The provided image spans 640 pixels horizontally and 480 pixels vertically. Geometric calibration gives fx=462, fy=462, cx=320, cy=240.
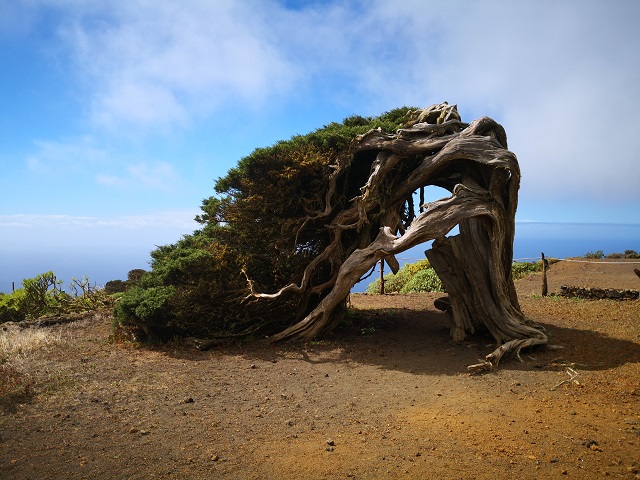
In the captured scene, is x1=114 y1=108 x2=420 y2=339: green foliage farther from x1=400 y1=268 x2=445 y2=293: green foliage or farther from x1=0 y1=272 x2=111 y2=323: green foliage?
x1=400 y1=268 x2=445 y2=293: green foliage

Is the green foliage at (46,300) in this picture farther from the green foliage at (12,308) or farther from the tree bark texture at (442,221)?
the tree bark texture at (442,221)

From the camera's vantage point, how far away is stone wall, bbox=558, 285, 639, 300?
551 inches

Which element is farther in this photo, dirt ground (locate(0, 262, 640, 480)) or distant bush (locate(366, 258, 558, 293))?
distant bush (locate(366, 258, 558, 293))

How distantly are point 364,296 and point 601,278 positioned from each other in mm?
11029

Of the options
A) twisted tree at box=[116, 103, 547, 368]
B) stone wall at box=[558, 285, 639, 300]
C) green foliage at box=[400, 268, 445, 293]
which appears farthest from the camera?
green foliage at box=[400, 268, 445, 293]

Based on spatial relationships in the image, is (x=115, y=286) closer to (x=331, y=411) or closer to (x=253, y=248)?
(x=253, y=248)

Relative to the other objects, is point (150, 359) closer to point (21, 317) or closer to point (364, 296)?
point (21, 317)

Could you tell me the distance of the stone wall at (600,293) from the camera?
14.0 meters

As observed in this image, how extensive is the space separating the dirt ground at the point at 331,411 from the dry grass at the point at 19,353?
20 cm

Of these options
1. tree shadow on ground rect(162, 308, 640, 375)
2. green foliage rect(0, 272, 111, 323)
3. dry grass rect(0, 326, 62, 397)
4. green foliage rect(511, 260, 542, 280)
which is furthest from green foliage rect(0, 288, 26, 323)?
green foliage rect(511, 260, 542, 280)

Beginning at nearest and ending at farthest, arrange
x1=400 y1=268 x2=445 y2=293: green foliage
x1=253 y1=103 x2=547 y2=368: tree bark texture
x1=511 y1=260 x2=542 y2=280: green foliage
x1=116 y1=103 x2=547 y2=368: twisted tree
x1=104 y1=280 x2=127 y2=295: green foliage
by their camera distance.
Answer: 1. x1=253 y1=103 x2=547 y2=368: tree bark texture
2. x1=116 y1=103 x2=547 y2=368: twisted tree
3. x1=104 y1=280 x2=127 y2=295: green foliage
4. x1=400 y1=268 x2=445 y2=293: green foliage
5. x1=511 y1=260 x2=542 y2=280: green foliage

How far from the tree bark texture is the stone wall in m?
5.99

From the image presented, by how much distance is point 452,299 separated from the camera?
10242 mm

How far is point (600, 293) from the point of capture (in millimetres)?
14469
